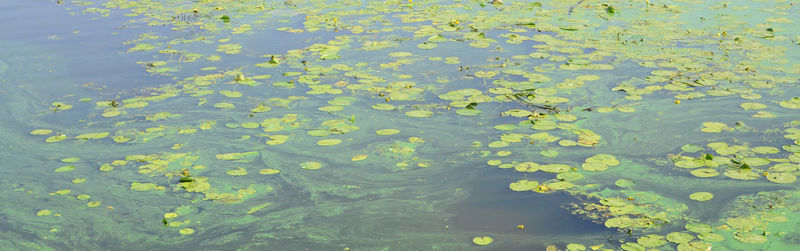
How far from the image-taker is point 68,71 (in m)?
5.36

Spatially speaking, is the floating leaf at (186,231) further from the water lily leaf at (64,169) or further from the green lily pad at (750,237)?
the green lily pad at (750,237)

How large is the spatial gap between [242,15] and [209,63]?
75.8 inches

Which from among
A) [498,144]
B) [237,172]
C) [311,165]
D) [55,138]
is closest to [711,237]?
[498,144]

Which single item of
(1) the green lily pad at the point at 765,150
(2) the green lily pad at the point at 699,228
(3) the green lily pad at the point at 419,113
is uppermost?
(1) the green lily pad at the point at 765,150

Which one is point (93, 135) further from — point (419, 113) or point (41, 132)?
point (419, 113)

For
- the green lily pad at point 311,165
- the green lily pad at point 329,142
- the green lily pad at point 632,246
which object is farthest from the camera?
the green lily pad at point 329,142

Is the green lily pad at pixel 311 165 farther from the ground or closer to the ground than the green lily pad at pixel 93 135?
farther from the ground

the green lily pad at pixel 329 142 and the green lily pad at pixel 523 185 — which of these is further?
the green lily pad at pixel 329 142

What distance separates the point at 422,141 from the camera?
3.78 meters

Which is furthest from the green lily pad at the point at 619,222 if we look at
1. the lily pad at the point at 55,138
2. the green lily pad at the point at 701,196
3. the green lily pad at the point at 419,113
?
the lily pad at the point at 55,138

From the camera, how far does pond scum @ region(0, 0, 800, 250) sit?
2.95 m

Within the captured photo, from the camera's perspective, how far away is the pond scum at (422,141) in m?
2.95

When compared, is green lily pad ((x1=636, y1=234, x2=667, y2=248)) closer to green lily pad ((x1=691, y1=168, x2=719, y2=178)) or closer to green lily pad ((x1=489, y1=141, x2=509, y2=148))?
green lily pad ((x1=691, y1=168, x2=719, y2=178))

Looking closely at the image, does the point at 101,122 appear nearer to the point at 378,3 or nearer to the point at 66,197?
the point at 66,197
